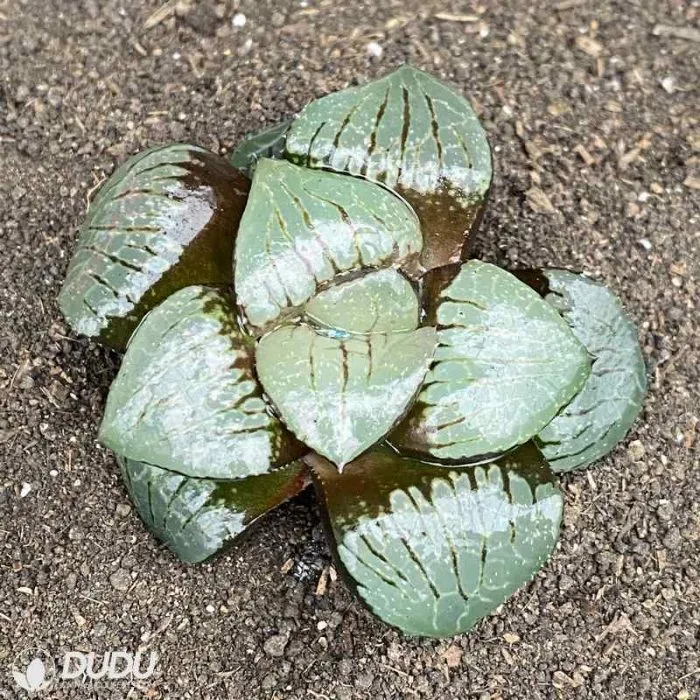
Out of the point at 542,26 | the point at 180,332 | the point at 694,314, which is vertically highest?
the point at 180,332

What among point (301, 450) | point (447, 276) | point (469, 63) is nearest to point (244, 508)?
point (301, 450)

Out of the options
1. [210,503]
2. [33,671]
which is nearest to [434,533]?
[210,503]

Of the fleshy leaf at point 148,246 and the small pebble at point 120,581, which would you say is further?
the small pebble at point 120,581

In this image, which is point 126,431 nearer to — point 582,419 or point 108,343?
point 108,343

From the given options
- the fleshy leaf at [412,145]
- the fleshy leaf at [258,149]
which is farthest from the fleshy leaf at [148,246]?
the fleshy leaf at [258,149]

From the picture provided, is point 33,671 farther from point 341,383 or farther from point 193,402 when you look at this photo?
point 341,383
